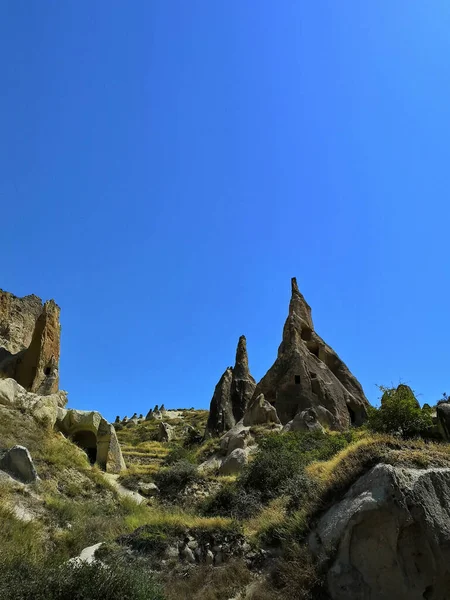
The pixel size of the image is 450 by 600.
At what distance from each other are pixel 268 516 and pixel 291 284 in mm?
32634

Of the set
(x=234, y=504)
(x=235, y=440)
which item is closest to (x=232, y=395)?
(x=235, y=440)

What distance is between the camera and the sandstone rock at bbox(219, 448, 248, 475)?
20.7 m

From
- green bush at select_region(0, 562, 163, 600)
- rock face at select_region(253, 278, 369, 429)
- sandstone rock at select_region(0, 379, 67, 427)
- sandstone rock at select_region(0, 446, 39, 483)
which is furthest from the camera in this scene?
rock face at select_region(253, 278, 369, 429)

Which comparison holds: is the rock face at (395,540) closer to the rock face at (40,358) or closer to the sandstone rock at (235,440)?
the sandstone rock at (235,440)

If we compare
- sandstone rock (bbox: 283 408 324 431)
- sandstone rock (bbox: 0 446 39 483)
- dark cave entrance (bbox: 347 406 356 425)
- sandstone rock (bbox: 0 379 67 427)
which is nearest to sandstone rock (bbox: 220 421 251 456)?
sandstone rock (bbox: 283 408 324 431)

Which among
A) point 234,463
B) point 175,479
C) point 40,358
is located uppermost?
point 40,358

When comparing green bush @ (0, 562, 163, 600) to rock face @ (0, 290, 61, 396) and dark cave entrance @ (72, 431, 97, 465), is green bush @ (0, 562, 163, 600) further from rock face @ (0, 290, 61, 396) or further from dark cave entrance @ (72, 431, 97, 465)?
rock face @ (0, 290, 61, 396)

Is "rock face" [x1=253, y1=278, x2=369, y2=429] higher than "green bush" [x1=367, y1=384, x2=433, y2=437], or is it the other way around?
"rock face" [x1=253, y1=278, x2=369, y2=429]

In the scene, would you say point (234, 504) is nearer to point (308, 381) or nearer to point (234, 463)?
point (234, 463)

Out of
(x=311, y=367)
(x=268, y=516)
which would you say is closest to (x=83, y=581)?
(x=268, y=516)

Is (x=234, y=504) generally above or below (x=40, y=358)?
below

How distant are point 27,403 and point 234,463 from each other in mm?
9990

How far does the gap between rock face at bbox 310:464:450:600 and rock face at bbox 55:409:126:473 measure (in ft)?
53.8

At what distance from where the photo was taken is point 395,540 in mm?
6562
